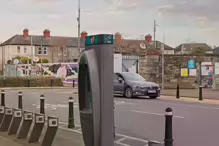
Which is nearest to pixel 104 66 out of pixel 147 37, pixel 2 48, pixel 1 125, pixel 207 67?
pixel 1 125

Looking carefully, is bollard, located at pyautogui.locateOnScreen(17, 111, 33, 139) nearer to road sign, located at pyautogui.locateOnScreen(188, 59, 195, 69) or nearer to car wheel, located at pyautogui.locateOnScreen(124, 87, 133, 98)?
car wheel, located at pyautogui.locateOnScreen(124, 87, 133, 98)

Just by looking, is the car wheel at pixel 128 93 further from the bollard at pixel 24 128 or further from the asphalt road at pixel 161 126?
the bollard at pixel 24 128

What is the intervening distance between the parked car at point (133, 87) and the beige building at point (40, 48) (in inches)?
1880

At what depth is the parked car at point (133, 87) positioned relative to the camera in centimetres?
2095

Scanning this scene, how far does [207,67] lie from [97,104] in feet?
81.1

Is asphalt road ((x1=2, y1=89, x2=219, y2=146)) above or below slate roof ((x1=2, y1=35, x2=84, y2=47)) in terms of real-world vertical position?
below

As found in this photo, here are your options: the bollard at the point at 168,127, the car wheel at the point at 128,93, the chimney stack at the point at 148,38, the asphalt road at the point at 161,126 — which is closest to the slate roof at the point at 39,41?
the chimney stack at the point at 148,38

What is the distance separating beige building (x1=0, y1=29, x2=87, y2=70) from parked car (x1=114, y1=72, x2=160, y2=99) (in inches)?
1880

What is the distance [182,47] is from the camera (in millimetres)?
78500

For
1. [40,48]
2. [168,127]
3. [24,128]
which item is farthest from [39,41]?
[168,127]

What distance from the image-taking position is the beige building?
70.8 metres

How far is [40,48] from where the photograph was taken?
7138 cm

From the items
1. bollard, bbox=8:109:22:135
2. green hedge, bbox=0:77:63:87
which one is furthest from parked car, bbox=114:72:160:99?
green hedge, bbox=0:77:63:87

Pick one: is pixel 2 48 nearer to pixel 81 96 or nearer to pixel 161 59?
pixel 161 59
